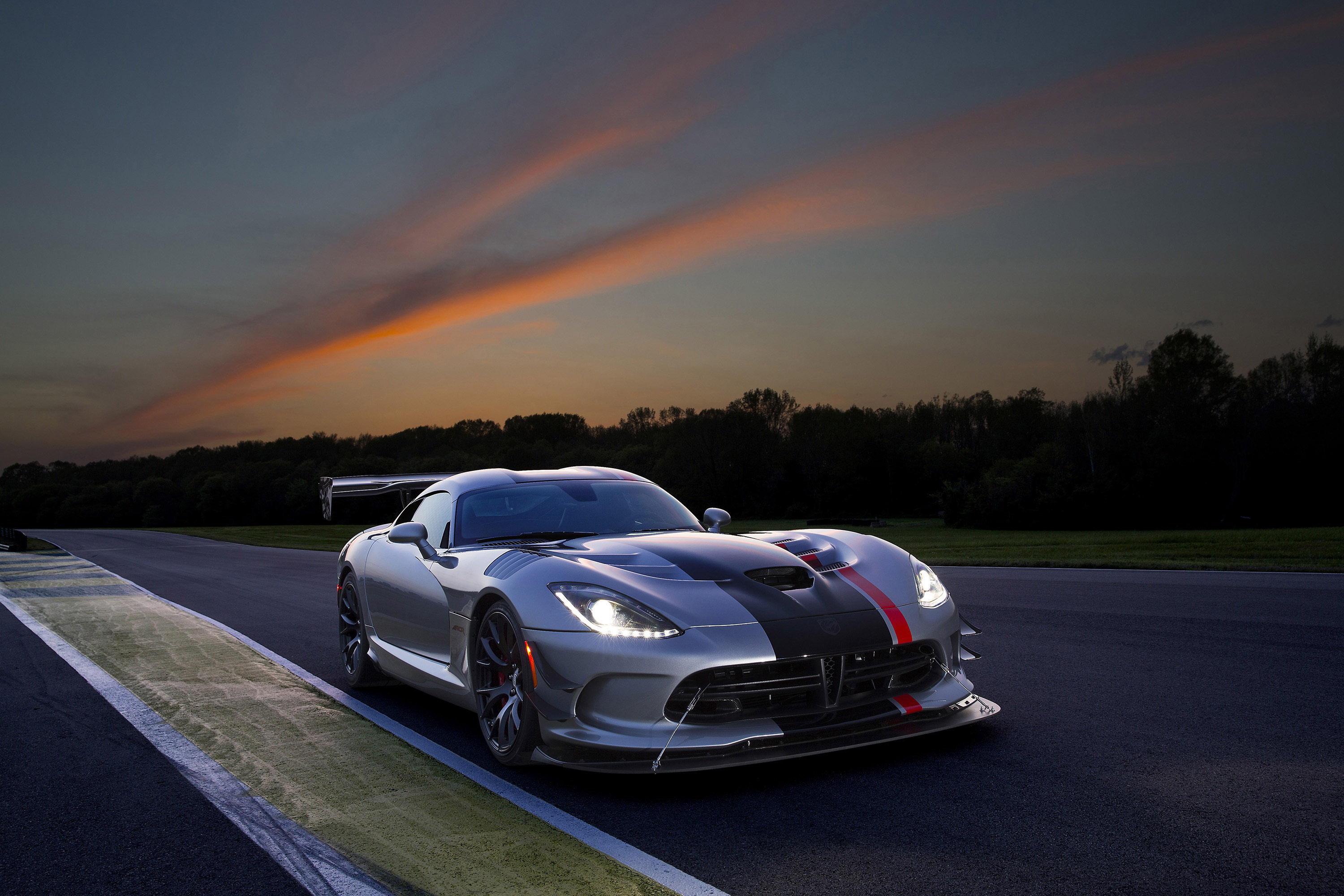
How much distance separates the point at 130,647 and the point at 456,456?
9614cm

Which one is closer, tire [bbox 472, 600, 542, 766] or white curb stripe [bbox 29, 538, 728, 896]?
white curb stripe [bbox 29, 538, 728, 896]

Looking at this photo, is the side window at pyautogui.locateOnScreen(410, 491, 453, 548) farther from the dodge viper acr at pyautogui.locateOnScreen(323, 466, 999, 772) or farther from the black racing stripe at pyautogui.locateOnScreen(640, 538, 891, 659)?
the black racing stripe at pyautogui.locateOnScreen(640, 538, 891, 659)

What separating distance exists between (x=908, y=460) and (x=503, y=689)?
292ft

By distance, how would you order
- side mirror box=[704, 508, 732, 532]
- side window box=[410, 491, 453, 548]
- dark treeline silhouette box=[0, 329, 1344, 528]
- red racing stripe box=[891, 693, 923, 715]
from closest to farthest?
1. red racing stripe box=[891, 693, 923, 715]
2. side window box=[410, 491, 453, 548]
3. side mirror box=[704, 508, 732, 532]
4. dark treeline silhouette box=[0, 329, 1344, 528]

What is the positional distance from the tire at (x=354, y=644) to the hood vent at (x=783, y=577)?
3.02 meters

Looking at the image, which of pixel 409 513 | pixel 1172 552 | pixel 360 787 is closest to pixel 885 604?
pixel 360 787

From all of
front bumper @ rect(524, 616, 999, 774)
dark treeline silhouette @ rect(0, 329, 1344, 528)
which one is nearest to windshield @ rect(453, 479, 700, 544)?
front bumper @ rect(524, 616, 999, 774)

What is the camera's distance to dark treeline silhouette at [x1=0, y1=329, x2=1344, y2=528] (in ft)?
198

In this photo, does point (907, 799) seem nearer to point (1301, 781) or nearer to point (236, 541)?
point (1301, 781)

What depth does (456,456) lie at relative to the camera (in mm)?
102438

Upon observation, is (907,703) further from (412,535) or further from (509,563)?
(412,535)

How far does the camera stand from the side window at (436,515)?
556cm

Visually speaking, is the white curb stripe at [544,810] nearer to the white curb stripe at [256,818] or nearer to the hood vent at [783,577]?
the white curb stripe at [256,818]

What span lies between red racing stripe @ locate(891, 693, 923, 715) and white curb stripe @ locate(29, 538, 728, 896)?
141cm
